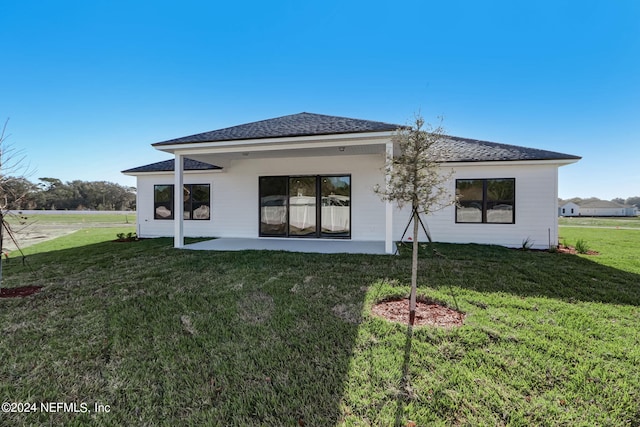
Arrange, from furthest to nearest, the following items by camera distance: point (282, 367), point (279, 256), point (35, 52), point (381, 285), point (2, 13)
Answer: point (35, 52)
point (2, 13)
point (279, 256)
point (381, 285)
point (282, 367)

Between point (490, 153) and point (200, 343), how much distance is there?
1051cm

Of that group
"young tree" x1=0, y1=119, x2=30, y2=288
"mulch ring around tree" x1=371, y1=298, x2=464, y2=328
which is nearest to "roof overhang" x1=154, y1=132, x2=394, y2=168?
"young tree" x1=0, y1=119, x2=30, y2=288

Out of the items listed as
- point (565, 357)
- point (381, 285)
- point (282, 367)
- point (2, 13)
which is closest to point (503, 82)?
point (381, 285)

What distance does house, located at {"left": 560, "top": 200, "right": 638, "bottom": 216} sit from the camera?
65438 millimetres

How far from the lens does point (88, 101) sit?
1445 cm

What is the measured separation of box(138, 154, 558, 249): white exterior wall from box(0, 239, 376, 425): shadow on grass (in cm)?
446

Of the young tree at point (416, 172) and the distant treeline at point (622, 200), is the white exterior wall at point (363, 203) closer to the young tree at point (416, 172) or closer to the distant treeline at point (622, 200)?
the young tree at point (416, 172)

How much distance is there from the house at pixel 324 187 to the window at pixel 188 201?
4 centimetres

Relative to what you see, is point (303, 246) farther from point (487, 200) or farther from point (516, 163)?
point (516, 163)

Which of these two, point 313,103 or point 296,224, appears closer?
point 296,224

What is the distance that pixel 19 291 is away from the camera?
487cm

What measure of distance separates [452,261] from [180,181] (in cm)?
840

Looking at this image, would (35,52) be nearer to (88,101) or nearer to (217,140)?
(88,101)

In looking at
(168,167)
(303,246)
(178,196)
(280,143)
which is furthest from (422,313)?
(168,167)
